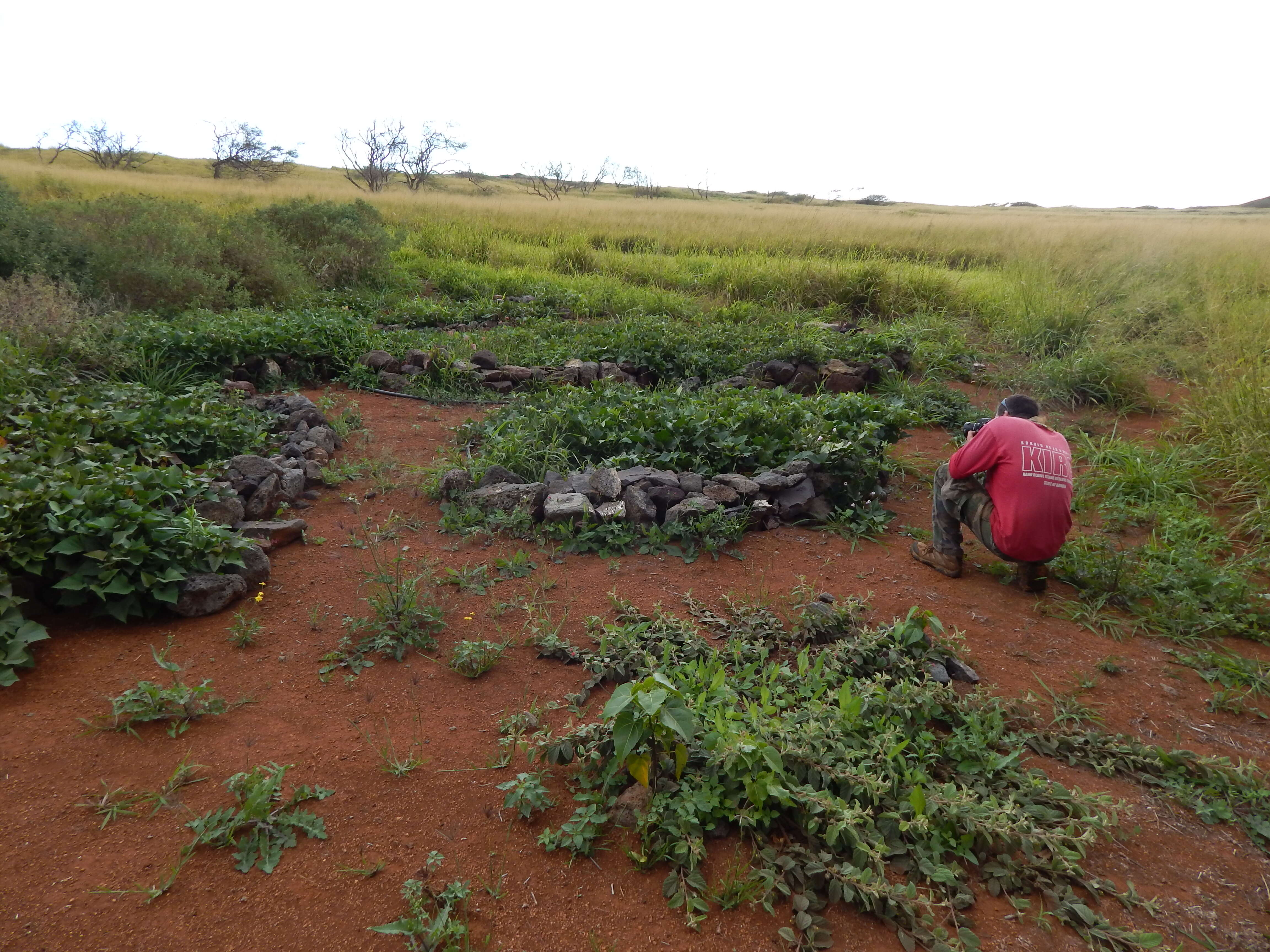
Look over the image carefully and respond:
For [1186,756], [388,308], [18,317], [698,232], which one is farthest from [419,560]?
[698,232]

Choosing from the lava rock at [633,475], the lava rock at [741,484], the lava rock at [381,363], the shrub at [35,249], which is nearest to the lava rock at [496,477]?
the lava rock at [633,475]

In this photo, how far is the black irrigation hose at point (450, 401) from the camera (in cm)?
→ 654

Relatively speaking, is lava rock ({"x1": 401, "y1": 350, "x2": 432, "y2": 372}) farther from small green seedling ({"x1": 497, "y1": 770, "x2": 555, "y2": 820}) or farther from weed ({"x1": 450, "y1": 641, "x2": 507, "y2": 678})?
small green seedling ({"x1": 497, "y1": 770, "x2": 555, "y2": 820})

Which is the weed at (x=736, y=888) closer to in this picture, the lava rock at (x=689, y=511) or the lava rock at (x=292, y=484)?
the lava rock at (x=689, y=511)

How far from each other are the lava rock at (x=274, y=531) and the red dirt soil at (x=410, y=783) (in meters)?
0.09

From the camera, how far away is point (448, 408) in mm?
6445

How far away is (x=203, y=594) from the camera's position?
3.26m

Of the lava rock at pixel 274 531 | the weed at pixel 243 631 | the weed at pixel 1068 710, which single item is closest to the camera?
the weed at pixel 1068 710

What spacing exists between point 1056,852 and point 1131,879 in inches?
10.0

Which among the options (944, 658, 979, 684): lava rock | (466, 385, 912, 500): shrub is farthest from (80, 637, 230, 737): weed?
(944, 658, 979, 684): lava rock

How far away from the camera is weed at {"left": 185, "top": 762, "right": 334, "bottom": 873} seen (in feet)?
6.87

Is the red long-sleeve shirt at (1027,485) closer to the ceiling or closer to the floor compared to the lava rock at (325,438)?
closer to the ceiling

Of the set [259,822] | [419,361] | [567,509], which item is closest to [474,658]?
[259,822]

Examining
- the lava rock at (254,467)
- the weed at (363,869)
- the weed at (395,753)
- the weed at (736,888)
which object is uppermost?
the lava rock at (254,467)
